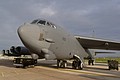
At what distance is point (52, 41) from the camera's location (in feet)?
59.1

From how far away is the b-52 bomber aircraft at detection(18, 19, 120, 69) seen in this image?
641 inches

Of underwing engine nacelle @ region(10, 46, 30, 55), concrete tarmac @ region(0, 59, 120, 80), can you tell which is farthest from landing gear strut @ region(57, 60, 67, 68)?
underwing engine nacelle @ region(10, 46, 30, 55)

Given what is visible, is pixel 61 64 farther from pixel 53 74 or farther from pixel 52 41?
pixel 53 74

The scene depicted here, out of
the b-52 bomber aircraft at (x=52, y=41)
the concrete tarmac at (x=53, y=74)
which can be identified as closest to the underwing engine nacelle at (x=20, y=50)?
the b-52 bomber aircraft at (x=52, y=41)

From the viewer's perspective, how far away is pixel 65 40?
64.2 ft

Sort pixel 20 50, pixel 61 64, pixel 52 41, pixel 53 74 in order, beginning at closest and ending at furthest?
pixel 53 74, pixel 52 41, pixel 61 64, pixel 20 50

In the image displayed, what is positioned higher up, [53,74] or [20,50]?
[20,50]

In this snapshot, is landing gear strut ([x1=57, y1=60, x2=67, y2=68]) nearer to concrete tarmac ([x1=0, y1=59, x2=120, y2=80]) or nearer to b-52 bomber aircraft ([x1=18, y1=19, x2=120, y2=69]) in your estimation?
b-52 bomber aircraft ([x1=18, y1=19, x2=120, y2=69])

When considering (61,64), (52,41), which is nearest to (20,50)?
(61,64)

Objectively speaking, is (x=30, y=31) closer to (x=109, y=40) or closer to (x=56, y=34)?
(x=56, y=34)

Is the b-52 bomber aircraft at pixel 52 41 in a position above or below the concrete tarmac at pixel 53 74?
above

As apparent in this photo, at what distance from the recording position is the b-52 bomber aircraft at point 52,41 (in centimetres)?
1628

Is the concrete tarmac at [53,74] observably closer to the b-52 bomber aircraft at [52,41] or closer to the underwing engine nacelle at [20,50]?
the b-52 bomber aircraft at [52,41]

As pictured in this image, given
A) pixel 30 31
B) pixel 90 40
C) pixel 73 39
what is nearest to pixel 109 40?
pixel 90 40
